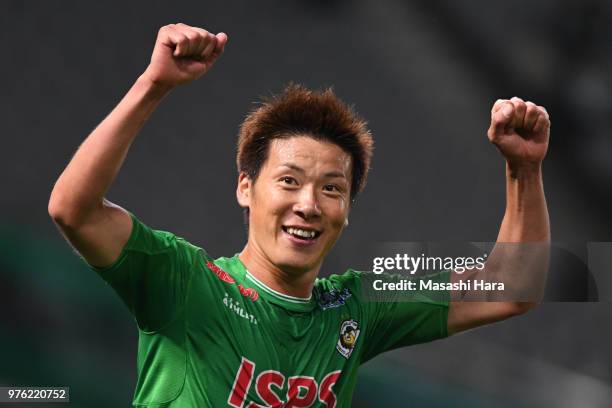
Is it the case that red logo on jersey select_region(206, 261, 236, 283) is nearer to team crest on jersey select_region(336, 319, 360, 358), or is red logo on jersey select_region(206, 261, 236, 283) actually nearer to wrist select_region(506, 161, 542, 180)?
team crest on jersey select_region(336, 319, 360, 358)

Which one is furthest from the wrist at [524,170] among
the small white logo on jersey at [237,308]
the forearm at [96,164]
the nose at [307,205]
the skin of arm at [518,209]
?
the forearm at [96,164]

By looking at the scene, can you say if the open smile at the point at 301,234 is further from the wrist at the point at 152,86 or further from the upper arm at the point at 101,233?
the wrist at the point at 152,86

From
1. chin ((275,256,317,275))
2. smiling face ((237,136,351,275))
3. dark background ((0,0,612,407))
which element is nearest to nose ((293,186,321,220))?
smiling face ((237,136,351,275))

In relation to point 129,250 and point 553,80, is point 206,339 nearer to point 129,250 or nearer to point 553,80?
point 129,250

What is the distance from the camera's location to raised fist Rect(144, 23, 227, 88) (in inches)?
82.9

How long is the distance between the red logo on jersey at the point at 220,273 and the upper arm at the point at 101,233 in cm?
33

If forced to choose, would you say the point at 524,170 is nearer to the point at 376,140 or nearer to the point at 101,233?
the point at 101,233

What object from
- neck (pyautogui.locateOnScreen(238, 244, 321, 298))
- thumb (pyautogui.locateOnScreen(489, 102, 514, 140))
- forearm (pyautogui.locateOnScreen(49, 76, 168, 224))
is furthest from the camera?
neck (pyautogui.locateOnScreen(238, 244, 321, 298))

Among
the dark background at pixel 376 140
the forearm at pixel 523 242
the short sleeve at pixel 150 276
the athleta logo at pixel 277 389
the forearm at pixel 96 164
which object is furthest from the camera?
the dark background at pixel 376 140

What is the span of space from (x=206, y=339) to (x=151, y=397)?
20cm

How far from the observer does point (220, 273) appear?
250cm

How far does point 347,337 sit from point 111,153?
0.92 metres

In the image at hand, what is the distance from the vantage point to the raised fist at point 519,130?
8.16 feet

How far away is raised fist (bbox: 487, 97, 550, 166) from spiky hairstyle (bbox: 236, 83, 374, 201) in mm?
406
